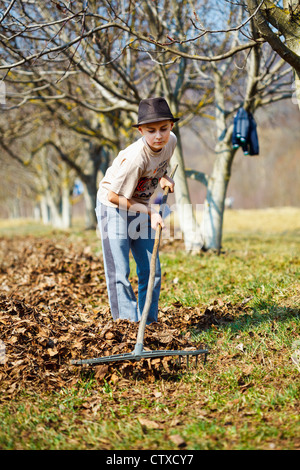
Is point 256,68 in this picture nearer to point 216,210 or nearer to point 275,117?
point 216,210

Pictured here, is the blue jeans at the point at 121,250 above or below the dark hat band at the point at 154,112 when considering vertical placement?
below

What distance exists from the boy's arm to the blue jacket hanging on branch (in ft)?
13.8

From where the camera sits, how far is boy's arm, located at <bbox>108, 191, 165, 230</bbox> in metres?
3.69

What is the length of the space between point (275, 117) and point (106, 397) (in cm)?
1205

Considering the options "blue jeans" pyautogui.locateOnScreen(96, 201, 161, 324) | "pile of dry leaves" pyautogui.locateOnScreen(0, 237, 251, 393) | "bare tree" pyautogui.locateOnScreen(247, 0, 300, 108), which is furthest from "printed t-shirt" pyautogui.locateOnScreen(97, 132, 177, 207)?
"bare tree" pyautogui.locateOnScreen(247, 0, 300, 108)

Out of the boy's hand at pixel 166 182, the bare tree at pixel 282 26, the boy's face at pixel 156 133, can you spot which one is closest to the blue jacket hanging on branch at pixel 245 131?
the bare tree at pixel 282 26

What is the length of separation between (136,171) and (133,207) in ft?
1.14

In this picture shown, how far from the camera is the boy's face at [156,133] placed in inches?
138

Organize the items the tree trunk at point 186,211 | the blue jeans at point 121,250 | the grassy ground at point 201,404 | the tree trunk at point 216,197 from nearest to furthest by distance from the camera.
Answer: the grassy ground at point 201,404 < the blue jeans at point 121,250 < the tree trunk at point 216,197 < the tree trunk at point 186,211

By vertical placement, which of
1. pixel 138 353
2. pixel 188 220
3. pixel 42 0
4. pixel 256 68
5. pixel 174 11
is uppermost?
pixel 42 0

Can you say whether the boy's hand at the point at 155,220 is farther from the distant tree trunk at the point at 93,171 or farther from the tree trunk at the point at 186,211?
the distant tree trunk at the point at 93,171

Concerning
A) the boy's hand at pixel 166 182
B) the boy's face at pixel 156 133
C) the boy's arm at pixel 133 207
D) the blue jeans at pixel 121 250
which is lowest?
the blue jeans at pixel 121 250
